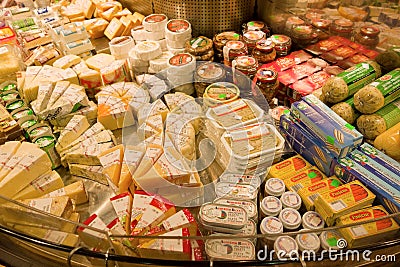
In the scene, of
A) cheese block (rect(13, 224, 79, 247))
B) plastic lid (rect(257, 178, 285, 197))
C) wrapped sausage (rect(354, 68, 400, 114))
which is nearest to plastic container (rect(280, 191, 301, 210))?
plastic lid (rect(257, 178, 285, 197))

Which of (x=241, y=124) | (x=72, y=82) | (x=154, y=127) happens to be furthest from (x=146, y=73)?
(x=241, y=124)

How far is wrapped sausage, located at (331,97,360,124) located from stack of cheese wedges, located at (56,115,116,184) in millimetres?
1644

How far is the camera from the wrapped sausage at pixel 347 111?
2.51 metres

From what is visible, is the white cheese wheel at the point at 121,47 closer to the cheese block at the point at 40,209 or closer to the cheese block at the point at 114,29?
the cheese block at the point at 114,29

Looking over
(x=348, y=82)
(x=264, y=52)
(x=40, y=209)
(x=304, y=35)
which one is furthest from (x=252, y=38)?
(x=40, y=209)

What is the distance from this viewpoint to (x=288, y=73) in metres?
3.12

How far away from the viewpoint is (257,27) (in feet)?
11.8

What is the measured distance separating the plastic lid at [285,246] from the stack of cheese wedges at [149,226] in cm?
40

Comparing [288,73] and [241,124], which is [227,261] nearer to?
[241,124]

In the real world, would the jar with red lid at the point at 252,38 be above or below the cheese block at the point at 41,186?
above

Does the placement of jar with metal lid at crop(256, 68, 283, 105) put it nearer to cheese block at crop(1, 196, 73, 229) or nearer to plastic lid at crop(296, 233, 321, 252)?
plastic lid at crop(296, 233, 321, 252)

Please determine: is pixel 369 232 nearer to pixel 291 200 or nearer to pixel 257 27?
pixel 291 200

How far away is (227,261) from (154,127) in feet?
4.07

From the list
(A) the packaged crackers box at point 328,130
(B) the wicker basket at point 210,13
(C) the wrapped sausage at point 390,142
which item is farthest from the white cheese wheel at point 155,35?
(C) the wrapped sausage at point 390,142
